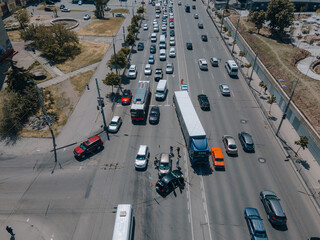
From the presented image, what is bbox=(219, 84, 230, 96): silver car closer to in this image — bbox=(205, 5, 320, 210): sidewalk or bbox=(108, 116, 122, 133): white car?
bbox=(205, 5, 320, 210): sidewalk

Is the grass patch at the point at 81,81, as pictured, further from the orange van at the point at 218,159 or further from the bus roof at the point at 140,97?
the orange van at the point at 218,159

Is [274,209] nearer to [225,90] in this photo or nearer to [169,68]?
[225,90]

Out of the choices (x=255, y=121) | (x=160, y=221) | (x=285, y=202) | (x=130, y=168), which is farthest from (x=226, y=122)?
(x=160, y=221)

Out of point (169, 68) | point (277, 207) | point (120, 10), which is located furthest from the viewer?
point (120, 10)

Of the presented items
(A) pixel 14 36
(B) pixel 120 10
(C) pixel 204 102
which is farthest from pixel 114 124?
(B) pixel 120 10

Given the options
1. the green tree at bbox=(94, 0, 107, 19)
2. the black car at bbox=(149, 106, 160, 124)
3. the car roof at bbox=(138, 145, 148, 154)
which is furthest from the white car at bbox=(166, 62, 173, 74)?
the green tree at bbox=(94, 0, 107, 19)

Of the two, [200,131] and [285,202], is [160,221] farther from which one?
[285,202]
